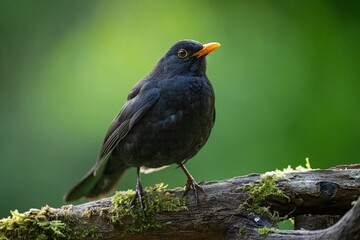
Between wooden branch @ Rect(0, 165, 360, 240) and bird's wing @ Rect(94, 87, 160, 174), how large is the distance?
2.07 ft

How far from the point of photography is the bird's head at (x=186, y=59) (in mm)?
5531

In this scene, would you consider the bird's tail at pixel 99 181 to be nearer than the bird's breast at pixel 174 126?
No

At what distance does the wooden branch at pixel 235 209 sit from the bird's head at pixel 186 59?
102cm

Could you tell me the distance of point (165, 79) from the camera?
545 centimetres

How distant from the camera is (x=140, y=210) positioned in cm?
493

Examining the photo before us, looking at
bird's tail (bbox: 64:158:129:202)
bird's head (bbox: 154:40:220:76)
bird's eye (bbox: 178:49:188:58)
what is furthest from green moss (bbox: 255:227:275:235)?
bird's tail (bbox: 64:158:129:202)

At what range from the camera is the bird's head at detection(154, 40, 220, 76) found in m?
5.53

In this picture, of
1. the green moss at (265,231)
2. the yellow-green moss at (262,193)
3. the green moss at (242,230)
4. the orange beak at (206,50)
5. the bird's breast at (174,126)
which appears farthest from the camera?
the orange beak at (206,50)

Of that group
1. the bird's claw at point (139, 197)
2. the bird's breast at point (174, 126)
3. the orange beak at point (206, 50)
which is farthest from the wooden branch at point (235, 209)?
the orange beak at point (206, 50)

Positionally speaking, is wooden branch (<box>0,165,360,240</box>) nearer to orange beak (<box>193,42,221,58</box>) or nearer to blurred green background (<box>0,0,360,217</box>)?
orange beak (<box>193,42,221,58</box>)

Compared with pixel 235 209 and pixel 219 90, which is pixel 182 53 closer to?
pixel 219 90

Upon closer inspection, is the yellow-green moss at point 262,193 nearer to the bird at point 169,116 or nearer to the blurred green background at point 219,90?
the bird at point 169,116

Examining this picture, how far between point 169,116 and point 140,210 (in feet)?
2.48

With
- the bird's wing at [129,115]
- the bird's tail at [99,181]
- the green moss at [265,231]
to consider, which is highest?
the bird's wing at [129,115]
